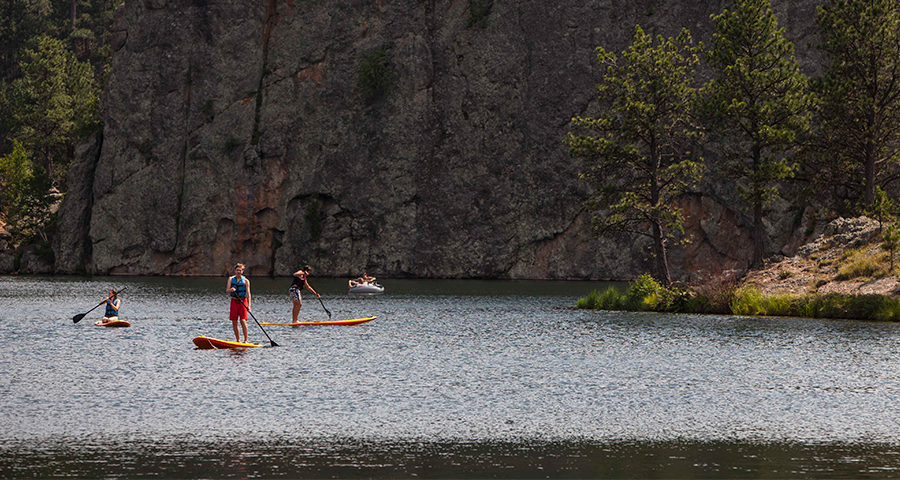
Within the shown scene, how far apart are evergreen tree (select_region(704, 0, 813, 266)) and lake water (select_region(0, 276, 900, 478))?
782 inches

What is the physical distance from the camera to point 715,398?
19766mm

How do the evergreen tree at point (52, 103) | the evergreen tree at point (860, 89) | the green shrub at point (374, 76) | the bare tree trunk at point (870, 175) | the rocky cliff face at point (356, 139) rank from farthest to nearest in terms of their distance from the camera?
the evergreen tree at point (52, 103), the green shrub at point (374, 76), the rocky cliff face at point (356, 139), the bare tree trunk at point (870, 175), the evergreen tree at point (860, 89)

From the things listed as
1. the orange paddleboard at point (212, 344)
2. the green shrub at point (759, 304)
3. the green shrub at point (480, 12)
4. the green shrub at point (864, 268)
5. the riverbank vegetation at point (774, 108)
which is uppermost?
the green shrub at point (480, 12)

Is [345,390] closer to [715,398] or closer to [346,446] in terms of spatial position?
[346,446]

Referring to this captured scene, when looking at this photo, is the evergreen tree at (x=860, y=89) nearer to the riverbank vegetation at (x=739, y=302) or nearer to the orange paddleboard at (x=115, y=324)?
the riverbank vegetation at (x=739, y=302)

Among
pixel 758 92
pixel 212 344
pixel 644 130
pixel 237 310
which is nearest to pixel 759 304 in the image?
pixel 644 130

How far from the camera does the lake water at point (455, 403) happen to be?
13.9 m

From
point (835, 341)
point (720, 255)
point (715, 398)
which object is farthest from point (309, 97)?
point (715, 398)

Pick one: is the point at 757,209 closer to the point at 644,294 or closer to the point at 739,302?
the point at 644,294

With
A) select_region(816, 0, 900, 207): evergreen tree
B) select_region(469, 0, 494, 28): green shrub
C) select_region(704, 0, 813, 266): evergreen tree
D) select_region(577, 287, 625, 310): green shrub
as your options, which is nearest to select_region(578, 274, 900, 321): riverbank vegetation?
select_region(577, 287, 625, 310): green shrub

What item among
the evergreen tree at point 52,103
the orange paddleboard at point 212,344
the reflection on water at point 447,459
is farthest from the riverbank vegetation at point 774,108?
the evergreen tree at point 52,103

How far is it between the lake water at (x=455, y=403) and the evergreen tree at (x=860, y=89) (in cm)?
2306

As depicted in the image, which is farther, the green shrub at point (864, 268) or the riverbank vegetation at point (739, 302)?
the green shrub at point (864, 268)

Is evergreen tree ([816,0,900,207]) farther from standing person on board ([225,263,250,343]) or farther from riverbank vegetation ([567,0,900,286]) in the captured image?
standing person on board ([225,263,250,343])
